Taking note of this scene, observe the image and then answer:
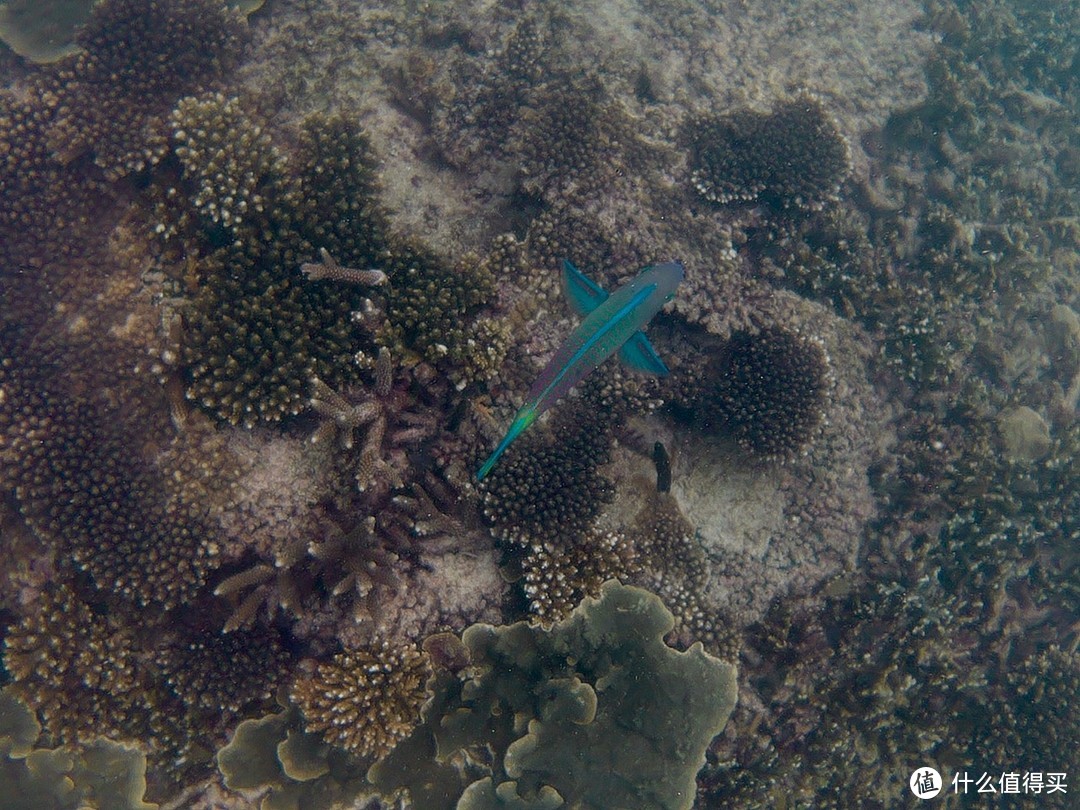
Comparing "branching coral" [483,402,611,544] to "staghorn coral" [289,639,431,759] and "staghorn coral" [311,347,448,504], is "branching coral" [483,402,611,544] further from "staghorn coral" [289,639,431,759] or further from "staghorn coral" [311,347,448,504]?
"staghorn coral" [289,639,431,759]

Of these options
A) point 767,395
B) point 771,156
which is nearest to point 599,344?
point 767,395

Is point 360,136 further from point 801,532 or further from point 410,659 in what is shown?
point 801,532

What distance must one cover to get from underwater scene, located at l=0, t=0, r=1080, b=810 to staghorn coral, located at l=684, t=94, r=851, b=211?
0.13 ft

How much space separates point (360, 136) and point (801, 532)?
5.80 m

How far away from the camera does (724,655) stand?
5.64 meters

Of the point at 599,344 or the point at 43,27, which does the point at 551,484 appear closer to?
the point at 599,344

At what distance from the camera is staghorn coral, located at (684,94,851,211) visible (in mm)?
6688

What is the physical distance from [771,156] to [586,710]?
19.4ft

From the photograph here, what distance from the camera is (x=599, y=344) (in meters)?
3.90

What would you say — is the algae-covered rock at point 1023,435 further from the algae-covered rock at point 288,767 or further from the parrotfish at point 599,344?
the algae-covered rock at point 288,767

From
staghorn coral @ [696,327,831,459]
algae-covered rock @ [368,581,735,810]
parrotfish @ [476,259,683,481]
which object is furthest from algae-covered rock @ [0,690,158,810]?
staghorn coral @ [696,327,831,459]

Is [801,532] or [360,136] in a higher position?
[360,136]

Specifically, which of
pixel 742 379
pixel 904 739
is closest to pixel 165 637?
pixel 742 379

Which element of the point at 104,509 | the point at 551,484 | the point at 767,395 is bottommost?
the point at 104,509
